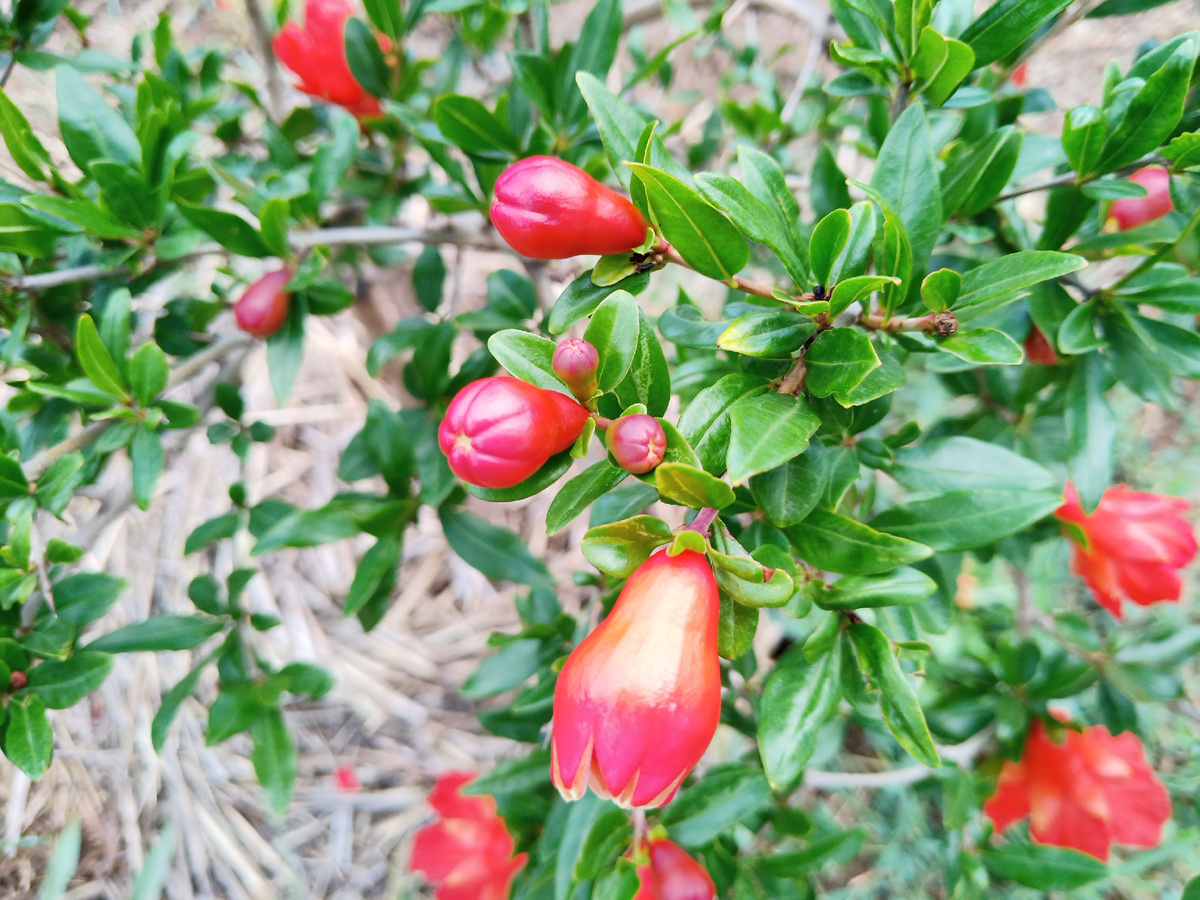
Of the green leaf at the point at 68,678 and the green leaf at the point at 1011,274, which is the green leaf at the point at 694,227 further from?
the green leaf at the point at 68,678

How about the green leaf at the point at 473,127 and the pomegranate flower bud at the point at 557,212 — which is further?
the green leaf at the point at 473,127

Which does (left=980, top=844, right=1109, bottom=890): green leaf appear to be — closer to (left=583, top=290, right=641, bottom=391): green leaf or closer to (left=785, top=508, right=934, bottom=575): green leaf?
(left=785, top=508, right=934, bottom=575): green leaf

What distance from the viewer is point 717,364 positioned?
0.68 meters

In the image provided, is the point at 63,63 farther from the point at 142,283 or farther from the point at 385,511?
the point at 385,511

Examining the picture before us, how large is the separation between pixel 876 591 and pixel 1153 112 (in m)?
0.45

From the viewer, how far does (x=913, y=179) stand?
0.57 meters

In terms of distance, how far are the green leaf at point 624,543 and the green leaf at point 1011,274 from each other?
0.91 feet

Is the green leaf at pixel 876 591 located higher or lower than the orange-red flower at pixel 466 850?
higher

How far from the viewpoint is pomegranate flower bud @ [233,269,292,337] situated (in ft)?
2.64

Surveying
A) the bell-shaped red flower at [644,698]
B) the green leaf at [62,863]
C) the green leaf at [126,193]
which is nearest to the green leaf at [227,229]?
the green leaf at [126,193]

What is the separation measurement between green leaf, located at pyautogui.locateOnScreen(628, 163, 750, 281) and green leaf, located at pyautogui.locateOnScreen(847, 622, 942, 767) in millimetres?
302

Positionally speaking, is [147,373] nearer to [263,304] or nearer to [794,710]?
[263,304]

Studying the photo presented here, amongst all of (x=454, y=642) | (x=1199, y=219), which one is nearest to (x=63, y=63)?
(x=1199, y=219)

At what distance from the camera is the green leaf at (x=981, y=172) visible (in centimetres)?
63
